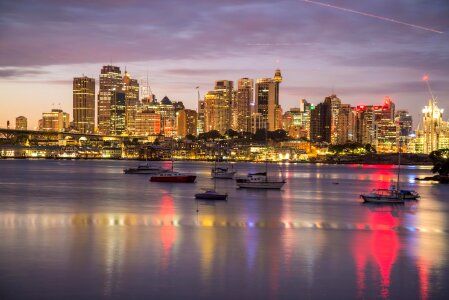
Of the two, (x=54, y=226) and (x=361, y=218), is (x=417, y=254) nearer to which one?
(x=361, y=218)

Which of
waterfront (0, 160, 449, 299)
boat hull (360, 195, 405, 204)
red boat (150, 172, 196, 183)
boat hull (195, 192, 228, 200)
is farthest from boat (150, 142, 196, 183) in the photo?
boat hull (360, 195, 405, 204)

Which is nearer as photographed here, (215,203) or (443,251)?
(443,251)

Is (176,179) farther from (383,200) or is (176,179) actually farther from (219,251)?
(219,251)

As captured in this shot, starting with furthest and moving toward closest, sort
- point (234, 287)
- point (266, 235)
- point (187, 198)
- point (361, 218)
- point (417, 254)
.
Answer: point (187, 198) → point (361, 218) → point (266, 235) → point (417, 254) → point (234, 287)

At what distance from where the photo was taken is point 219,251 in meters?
26.2

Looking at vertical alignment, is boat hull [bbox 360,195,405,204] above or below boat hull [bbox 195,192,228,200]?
below

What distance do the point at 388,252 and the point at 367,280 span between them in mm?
6085

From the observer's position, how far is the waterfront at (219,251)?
19.9m

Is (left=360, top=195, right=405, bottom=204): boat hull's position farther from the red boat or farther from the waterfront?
the red boat

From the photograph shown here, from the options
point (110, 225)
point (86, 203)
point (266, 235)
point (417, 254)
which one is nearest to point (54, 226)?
point (110, 225)

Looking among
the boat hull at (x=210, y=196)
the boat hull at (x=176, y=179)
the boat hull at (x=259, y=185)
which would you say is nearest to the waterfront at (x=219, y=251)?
the boat hull at (x=210, y=196)

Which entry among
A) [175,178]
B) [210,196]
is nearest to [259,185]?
[210,196]

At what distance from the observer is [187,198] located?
169 ft

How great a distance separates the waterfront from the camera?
19875 mm
